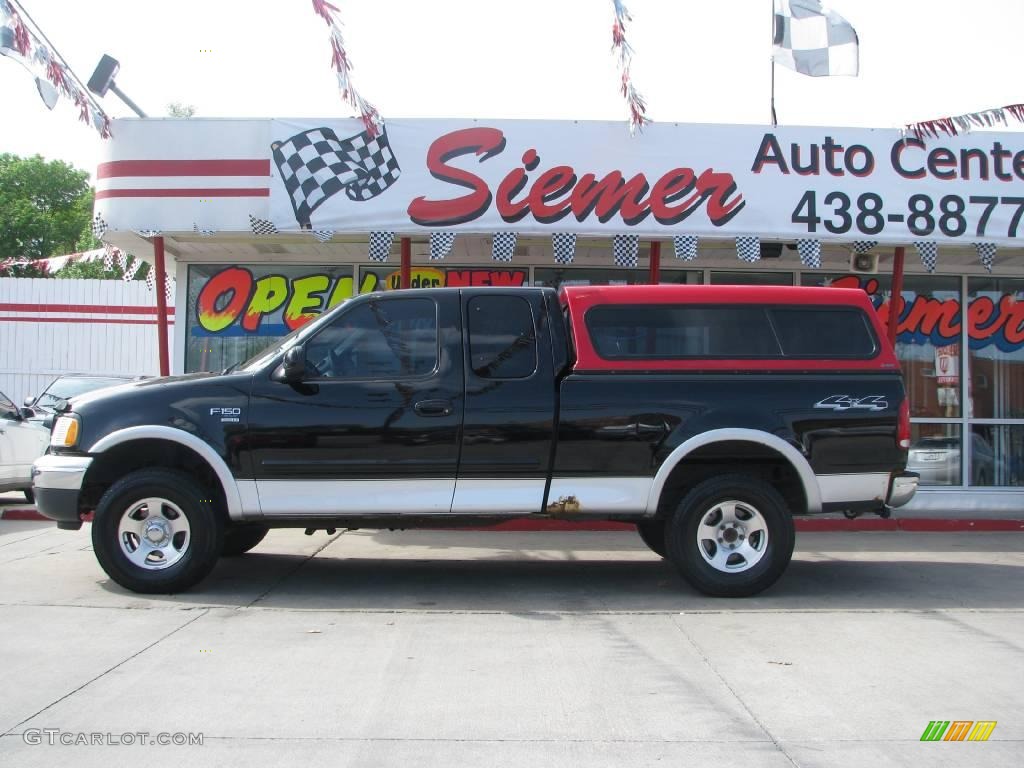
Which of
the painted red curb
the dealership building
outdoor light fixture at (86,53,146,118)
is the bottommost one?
the painted red curb

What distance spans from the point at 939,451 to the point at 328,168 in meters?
8.92

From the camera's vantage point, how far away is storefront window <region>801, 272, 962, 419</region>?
13039mm

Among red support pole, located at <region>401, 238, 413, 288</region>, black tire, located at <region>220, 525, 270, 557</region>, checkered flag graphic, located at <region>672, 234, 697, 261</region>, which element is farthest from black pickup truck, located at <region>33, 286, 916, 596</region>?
red support pole, located at <region>401, 238, 413, 288</region>

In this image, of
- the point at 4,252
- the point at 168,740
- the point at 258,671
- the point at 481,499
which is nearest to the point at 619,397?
the point at 481,499

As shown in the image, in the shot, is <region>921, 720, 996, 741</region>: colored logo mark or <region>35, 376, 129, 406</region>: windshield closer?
<region>921, 720, 996, 741</region>: colored logo mark

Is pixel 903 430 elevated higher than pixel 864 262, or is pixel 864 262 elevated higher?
pixel 864 262

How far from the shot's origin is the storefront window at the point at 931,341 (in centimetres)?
1304

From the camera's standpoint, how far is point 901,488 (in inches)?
282

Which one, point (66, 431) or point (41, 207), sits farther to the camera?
point (41, 207)

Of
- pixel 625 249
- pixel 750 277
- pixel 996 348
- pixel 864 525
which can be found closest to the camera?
A: pixel 625 249

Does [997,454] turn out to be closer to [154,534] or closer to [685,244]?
[685,244]

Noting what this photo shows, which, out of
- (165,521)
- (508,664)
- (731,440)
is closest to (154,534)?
(165,521)

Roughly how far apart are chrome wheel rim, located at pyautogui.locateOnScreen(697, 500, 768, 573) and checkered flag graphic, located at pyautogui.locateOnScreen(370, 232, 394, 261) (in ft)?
16.4

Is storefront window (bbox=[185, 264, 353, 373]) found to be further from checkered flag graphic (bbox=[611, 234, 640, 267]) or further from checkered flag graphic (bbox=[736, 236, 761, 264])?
checkered flag graphic (bbox=[736, 236, 761, 264])
